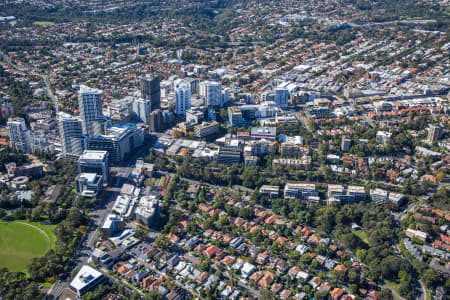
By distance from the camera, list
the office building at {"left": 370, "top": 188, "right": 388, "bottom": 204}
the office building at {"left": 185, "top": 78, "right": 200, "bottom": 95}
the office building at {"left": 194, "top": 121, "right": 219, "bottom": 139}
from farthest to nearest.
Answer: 1. the office building at {"left": 185, "top": 78, "right": 200, "bottom": 95}
2. the office building at {"left": 194, "top": 121, "right": 219, "bottom": 139}
3. the office building at {"left": 370, "top": 188, "right": 388, "bottom": 204}

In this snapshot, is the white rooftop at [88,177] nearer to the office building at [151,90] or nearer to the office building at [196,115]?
the office building at [196,115]

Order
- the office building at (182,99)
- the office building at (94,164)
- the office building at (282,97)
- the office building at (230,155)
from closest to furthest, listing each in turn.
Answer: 1. the office building at (94,164)
2. the office building at (230,155)
3. the office building at (182,99)
4. the office building at (282,97)

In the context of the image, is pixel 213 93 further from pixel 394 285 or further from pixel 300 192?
pixel 394 285

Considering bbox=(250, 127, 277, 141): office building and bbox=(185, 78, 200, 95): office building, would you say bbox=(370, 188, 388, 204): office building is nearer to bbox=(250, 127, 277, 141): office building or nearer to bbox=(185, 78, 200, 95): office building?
bbox=(250, 127, 277, 141): office building

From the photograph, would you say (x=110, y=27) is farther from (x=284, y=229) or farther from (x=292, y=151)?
(x=284, y=229)

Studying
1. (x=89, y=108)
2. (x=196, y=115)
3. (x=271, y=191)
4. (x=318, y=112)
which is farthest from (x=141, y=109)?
(x=318, y=112)

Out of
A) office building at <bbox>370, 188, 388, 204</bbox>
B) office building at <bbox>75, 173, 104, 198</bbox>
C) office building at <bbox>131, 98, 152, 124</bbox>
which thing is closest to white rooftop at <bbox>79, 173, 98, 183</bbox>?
office building at <bbox>75, 173, 104, 198</bbox>

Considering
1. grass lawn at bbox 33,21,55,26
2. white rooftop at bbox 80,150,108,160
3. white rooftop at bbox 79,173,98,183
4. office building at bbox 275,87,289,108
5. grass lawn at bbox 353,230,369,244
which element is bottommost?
grass lawn at bbox 353,230,369,244

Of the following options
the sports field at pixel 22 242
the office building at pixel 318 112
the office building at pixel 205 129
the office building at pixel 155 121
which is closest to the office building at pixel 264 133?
the office building at pixel 205 129
